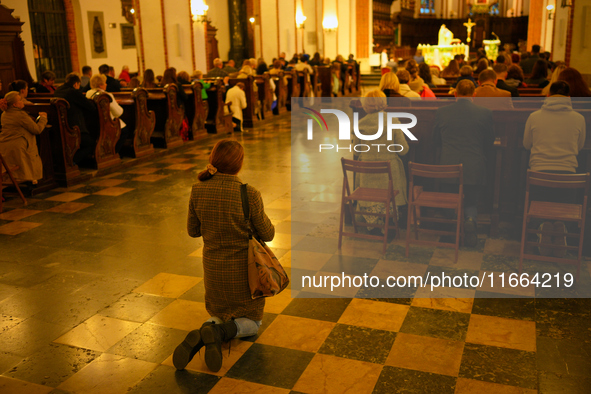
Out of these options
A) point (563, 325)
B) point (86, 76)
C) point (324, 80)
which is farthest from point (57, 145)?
point (324, 80)

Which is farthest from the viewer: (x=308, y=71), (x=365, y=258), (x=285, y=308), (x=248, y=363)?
(x=308, y=71)

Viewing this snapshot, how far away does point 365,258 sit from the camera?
4859 mm

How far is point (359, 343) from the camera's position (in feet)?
11.5

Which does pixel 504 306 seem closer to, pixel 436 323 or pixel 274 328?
pixel 436 323

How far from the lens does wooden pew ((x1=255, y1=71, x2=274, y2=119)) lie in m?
13.0

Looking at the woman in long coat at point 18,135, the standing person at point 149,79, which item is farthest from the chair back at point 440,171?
the standing person at point 149,79

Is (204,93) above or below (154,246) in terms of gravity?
above

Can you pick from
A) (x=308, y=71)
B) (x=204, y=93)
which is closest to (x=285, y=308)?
(x=204, y=93)

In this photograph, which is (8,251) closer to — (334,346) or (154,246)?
(154,246)

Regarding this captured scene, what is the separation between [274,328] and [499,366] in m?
1.39

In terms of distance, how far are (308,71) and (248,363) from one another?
44.7ft

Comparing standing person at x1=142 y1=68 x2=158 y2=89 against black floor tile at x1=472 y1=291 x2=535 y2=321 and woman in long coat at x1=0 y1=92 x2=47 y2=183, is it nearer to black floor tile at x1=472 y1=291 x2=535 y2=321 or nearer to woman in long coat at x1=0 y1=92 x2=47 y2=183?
woman in long coat at x1=0 y1=92 x2=47 y2=183

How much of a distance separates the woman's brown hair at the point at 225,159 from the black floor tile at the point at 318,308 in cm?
125

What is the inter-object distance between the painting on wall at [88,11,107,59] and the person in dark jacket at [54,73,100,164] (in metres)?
8.91
